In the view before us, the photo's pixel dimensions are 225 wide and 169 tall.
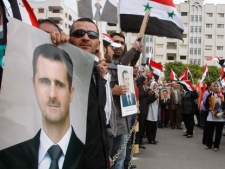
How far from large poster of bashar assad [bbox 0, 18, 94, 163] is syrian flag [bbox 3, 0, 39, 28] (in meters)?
0.31

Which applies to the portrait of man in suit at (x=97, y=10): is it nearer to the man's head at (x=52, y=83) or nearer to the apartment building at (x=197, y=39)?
the man's head at (x=52, y=83)

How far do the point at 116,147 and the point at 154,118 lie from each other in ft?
18.9

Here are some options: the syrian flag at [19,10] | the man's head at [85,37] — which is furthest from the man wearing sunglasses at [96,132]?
→ the syrian flag at [19,10]

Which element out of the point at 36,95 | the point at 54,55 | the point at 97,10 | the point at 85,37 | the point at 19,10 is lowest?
the point at 36,95

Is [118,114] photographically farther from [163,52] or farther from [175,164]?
[163,52]

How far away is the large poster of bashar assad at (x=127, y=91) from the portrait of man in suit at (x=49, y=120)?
2.18 meters

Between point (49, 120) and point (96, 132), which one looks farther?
point (96, 132)

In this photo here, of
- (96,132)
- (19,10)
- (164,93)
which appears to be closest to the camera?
(19,10)

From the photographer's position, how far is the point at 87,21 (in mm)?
2695

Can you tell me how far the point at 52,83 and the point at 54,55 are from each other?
15 cm

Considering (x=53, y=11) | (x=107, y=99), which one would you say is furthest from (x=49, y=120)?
(x=53, y=11)

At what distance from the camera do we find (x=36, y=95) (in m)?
1.70

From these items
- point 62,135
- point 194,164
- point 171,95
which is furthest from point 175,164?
point 171,95

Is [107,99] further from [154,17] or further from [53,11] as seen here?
[53,11]
